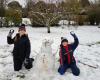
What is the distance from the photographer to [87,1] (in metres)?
27.6

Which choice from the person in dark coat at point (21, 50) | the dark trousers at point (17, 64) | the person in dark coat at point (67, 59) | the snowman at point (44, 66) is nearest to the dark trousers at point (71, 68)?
the person in dark coat at point (67, 59)

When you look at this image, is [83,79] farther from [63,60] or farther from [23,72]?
[23,72]

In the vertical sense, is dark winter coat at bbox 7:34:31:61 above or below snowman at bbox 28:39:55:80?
above

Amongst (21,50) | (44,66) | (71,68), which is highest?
(21,50)

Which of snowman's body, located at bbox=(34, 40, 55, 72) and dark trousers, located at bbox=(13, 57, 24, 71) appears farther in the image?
dark trousers, located at bbox=(13, 57, 24, 71)

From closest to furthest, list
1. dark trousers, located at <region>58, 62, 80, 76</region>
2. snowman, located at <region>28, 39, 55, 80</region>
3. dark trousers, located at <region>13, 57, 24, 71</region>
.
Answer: snowman, located at <region>28, 39, 55, 80</region>, dark trousers, located at <region>58, 62, 80, 76</region>, dark trousers, located at <region>13, 57, 24, 71</region>

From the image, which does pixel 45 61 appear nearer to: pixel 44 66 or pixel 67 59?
pixel 44 66

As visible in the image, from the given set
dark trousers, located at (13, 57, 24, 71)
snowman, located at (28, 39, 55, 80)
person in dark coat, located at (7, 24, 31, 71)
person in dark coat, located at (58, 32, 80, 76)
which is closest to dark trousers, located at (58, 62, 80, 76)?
person in dark coat, located at (58, 32, 80, 76)

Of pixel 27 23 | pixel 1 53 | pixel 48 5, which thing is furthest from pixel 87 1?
pixel 1 53

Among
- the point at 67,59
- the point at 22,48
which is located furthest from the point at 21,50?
the point at 67,59

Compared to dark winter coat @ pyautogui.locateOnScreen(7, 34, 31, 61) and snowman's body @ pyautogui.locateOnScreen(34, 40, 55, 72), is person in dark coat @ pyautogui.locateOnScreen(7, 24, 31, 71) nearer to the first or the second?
dark winter coat @ pyautogui.locateOnScreen(7, 34, 31, 61)

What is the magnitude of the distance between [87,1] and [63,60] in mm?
22704

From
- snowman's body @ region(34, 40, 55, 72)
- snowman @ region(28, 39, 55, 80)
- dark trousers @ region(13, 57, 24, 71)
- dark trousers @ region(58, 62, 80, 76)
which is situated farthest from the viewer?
dark trousers @ region(13, 57, 24, 71)

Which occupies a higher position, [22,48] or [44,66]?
[22,48]
